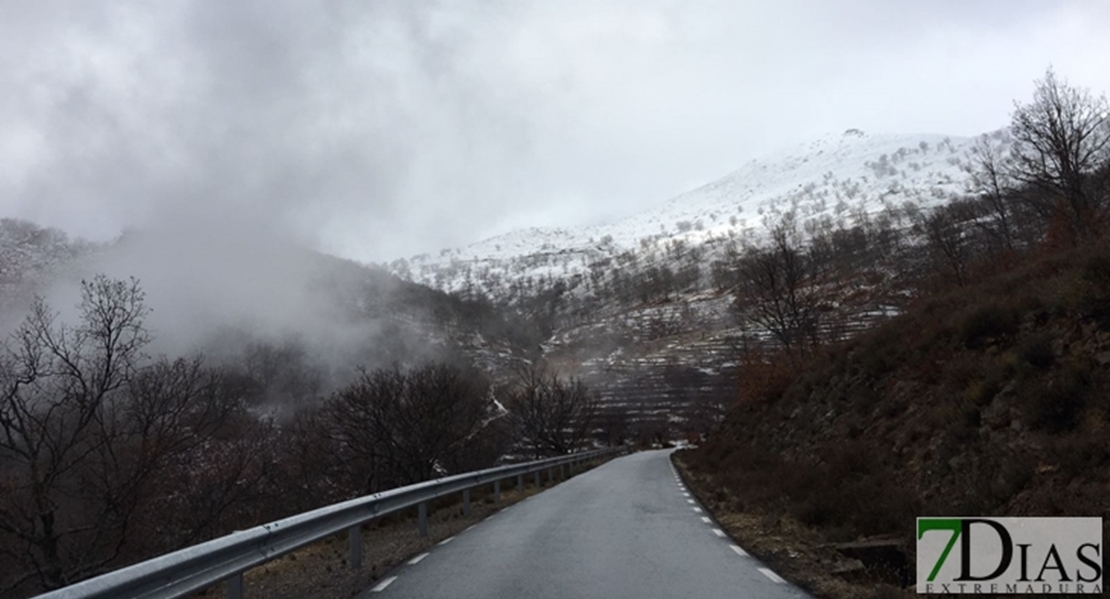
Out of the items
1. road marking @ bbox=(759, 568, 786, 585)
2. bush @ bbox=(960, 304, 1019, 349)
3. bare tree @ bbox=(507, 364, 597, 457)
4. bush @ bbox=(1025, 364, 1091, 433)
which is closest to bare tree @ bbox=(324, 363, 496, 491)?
bare tree @ bbox=(507, 364, 597, 457)

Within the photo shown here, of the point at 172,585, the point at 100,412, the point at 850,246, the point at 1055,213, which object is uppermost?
the point at 850,246

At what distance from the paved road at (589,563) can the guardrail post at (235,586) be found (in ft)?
3.87

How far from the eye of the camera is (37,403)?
16703mm

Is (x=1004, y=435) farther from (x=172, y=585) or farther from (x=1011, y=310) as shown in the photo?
(x=172, y=585)

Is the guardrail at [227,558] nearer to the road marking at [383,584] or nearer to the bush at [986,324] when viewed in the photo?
the road marking at [383,584]

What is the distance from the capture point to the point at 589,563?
24.9 feet

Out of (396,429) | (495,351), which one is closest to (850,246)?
(495,351)

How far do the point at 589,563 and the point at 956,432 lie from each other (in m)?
6.44

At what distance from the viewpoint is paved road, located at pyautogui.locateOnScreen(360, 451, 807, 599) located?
6.21 metres

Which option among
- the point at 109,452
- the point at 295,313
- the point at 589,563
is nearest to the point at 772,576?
the point at 589,563

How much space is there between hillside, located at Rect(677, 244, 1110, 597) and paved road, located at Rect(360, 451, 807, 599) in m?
0.69

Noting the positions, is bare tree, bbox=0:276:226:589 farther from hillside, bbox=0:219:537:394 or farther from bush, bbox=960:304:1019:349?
hillside, bbox=0:219:537:394

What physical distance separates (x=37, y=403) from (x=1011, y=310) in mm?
22726

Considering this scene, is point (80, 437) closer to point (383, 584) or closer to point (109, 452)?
point (109, 452)
